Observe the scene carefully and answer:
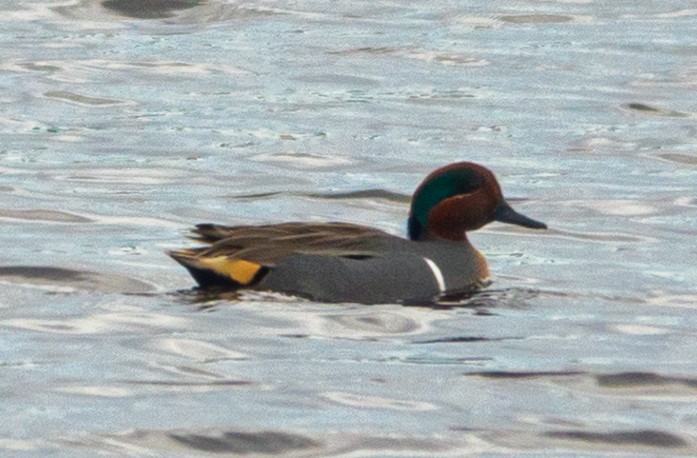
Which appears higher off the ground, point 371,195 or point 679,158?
point 679,158

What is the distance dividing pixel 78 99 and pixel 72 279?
7.10m

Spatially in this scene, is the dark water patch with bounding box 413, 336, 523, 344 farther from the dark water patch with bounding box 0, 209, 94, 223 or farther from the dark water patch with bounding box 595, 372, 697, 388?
the dark water patch with bounding box 0, 209, 94, 223

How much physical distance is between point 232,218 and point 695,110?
5615 mm

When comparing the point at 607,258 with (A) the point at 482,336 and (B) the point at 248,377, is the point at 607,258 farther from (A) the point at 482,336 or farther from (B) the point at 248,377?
(B) the point at 248,377

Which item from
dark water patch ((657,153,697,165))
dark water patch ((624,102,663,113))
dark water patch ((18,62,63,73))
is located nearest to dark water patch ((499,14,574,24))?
dark water patch ((624,102,663,113))

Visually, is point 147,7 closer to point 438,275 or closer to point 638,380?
point 438,275

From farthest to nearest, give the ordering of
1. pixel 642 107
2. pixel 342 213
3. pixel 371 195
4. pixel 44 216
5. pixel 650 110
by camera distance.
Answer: pixel 642 107 < pixel 650 110 < pixel 371 195 < pixel 342 213 < pixel 44 216

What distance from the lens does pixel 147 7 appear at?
71.8 ft

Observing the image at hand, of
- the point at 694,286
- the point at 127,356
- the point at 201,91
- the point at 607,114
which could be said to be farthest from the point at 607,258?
the point at 201,91

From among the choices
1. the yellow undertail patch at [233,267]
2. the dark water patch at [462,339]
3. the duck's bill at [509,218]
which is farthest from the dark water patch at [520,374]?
the duck's bill at [509,218]

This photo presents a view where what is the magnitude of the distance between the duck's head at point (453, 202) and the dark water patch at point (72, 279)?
1302 millimetres

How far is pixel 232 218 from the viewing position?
1269 centimetres

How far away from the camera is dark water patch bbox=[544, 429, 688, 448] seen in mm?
7625

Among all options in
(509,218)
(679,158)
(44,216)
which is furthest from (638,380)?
(679,158)
